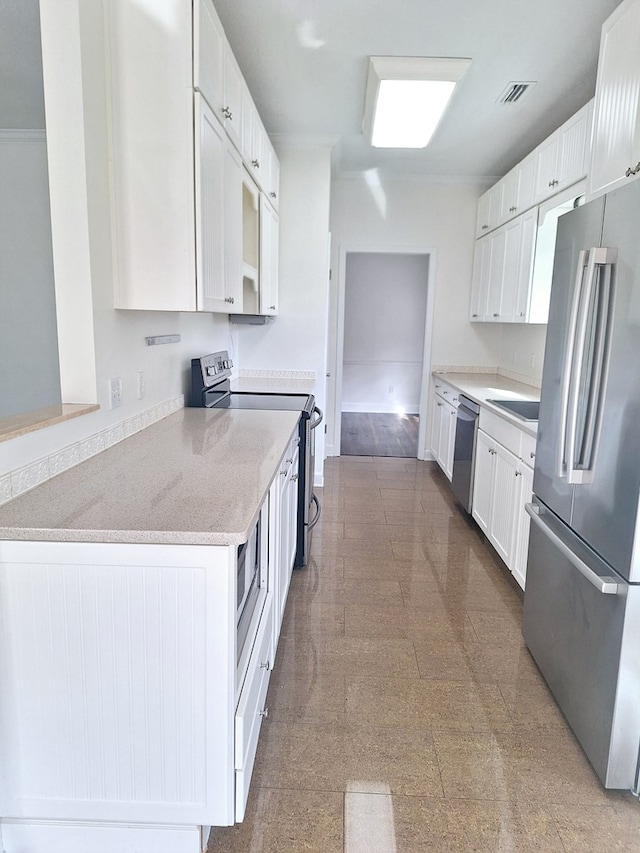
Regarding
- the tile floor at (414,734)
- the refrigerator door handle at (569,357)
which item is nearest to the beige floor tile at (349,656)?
the tile floor at (414,734)

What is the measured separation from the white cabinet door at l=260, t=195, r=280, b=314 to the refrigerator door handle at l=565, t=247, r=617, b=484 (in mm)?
2291

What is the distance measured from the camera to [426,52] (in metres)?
2.83

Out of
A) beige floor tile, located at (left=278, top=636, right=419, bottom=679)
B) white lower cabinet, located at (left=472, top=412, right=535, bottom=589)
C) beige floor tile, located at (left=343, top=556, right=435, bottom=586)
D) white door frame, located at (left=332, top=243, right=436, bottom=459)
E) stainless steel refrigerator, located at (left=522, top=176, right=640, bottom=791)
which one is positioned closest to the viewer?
stainless steel refrigerator, located at (left=522, top=176, right=640, bottom=791)

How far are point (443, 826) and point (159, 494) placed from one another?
122 centimetres

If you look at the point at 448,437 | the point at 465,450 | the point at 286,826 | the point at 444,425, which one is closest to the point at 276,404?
the point at 465,450

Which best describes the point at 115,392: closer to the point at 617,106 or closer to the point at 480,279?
the point at 617,106

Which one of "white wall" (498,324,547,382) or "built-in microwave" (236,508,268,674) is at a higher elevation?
"white wall" (498,324,547,382)

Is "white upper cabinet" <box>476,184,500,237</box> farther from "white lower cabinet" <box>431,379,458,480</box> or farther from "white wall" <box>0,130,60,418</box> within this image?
"white wall" <box>0,130,60,418</box>

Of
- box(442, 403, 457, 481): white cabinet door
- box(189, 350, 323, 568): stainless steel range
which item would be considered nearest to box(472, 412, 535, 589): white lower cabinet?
box(442, 403, 457, 481): white cabinet door

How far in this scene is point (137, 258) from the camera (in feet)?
6.34

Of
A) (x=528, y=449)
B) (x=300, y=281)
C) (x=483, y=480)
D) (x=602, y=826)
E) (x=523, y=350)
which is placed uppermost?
(x=300, y=281)

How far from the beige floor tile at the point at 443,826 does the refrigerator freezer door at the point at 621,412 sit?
75 centimetres

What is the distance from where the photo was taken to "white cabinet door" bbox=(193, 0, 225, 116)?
188cm

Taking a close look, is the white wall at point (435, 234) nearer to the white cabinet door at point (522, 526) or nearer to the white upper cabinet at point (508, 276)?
the white upper cabinet at point (508, 276)
